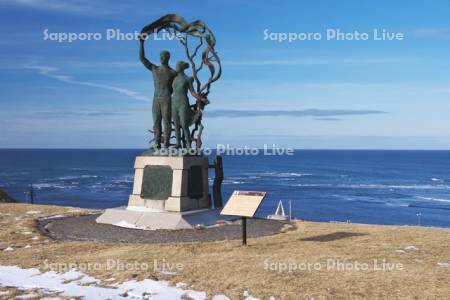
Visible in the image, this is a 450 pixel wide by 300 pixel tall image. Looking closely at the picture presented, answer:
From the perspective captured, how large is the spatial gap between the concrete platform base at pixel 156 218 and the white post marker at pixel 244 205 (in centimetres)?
294

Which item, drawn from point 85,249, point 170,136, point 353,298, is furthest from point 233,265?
→ point 170,136

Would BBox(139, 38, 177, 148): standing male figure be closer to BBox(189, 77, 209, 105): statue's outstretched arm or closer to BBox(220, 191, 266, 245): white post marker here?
Answer: BBox(189, 77, 209, 105): statue's outstretched arm

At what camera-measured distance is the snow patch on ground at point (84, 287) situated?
879 cm

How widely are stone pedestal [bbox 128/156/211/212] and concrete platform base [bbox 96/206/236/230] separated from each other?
0.30 m

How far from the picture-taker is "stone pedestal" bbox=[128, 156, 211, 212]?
16438mm

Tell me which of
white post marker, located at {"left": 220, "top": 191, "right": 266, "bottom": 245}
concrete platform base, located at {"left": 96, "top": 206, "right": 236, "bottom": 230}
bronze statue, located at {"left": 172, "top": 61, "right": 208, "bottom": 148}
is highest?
bronze statue, located at {"left": 172, "top": 61, "right": 208, "bottom": 148}

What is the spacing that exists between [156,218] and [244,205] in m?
4.22

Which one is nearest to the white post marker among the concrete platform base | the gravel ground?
the gravel ground

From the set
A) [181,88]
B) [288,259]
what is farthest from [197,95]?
[288,259]

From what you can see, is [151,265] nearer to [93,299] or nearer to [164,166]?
[93,299]

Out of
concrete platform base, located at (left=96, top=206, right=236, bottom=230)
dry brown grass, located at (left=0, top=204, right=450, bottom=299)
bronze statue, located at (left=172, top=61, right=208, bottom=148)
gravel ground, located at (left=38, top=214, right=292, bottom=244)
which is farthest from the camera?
bronze statue, located at (left=172, top=61, right=208, bottom=148)

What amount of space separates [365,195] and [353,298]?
230ft

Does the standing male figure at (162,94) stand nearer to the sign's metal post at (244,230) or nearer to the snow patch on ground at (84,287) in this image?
the sign's metal post at (244,230)

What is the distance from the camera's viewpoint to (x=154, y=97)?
17734 mm
